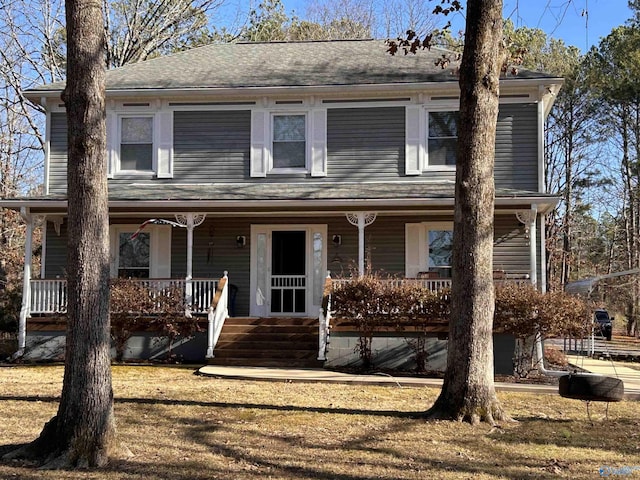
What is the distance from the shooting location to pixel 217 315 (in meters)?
13.8

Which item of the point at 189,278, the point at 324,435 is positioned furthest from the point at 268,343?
the point at 324,435

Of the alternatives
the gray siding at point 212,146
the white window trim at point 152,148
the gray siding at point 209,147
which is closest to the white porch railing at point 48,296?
the gray siding at point 209,147

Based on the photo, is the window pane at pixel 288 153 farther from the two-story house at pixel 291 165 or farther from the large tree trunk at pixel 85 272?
the large tree trunk at pixel 85 272

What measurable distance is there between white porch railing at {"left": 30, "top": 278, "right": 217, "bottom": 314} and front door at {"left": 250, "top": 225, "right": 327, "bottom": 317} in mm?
1689

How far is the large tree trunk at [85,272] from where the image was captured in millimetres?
6051

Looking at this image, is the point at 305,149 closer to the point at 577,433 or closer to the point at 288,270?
the point at 288,270

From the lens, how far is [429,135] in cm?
1552

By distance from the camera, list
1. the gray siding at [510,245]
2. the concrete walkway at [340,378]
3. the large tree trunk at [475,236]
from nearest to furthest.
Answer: the large tree trunk at [475,236] → the concrete walkway at [340,378] → the gray siding at [510,245]

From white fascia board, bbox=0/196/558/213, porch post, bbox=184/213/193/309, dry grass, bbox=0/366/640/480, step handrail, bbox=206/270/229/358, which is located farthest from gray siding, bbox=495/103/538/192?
porch post, bbox=184/213/193/309

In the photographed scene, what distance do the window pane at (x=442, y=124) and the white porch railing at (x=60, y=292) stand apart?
585 cm

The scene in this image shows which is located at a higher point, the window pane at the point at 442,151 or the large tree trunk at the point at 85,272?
the window pane at the point at 442,151

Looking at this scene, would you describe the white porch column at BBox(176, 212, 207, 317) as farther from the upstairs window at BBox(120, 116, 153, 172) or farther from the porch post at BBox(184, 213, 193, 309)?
the upstairs window at BBox(120, 116, 153, 172)

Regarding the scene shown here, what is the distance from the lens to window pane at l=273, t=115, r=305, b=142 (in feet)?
52.2

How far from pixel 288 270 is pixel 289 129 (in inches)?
126
